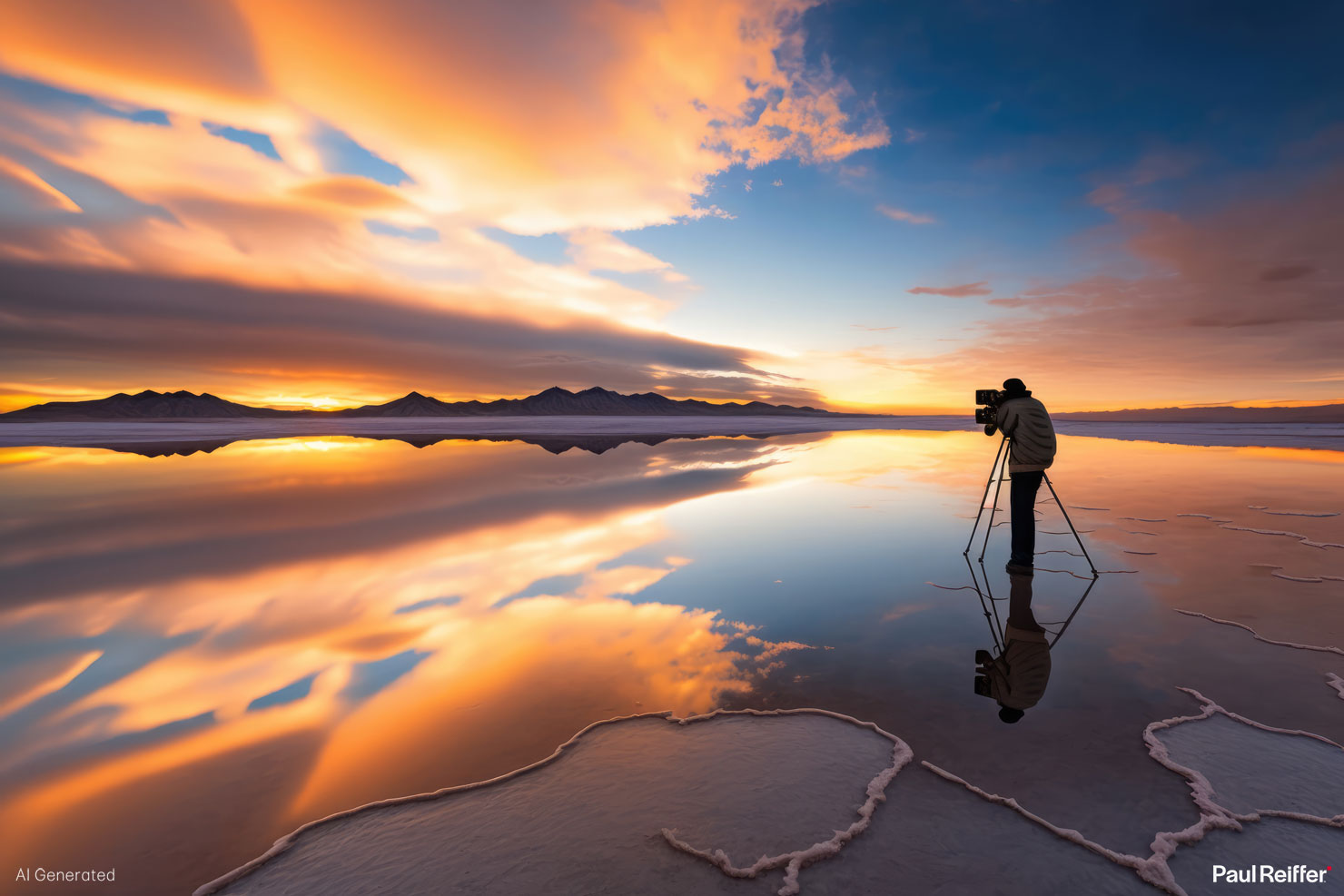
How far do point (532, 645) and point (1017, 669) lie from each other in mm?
4647

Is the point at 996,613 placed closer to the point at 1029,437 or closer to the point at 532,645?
the point at 1029,437

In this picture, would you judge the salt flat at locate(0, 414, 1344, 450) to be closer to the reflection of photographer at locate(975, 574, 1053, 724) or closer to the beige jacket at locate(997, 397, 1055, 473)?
the beige jacket at locate(997, 397, 1055, 473)

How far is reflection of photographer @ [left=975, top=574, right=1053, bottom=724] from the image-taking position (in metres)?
4.36

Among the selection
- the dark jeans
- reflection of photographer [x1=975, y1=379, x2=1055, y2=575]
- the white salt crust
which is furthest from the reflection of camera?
the white salt crust

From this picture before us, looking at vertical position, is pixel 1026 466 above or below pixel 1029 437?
below

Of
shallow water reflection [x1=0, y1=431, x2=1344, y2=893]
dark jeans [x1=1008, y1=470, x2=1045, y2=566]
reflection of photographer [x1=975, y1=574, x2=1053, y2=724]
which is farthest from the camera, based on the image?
dark jeans [x1=1008, y1=470, x2=1045, y2=566]

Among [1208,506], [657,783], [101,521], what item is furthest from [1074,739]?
[101,521]

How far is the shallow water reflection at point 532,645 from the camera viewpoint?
3461 millimetres

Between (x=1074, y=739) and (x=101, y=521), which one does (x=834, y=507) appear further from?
(x=101, y=521)

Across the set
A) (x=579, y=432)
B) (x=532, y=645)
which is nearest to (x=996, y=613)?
(x=532, y=645)

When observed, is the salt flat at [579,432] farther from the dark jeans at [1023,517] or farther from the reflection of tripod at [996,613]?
the reflection of tripod at [996,613]

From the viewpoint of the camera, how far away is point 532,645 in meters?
5.55

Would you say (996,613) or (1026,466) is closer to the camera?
(996,613)

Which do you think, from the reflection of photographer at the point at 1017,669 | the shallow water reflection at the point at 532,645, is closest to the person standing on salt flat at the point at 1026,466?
the shallow water reflection at the point at 532,645
